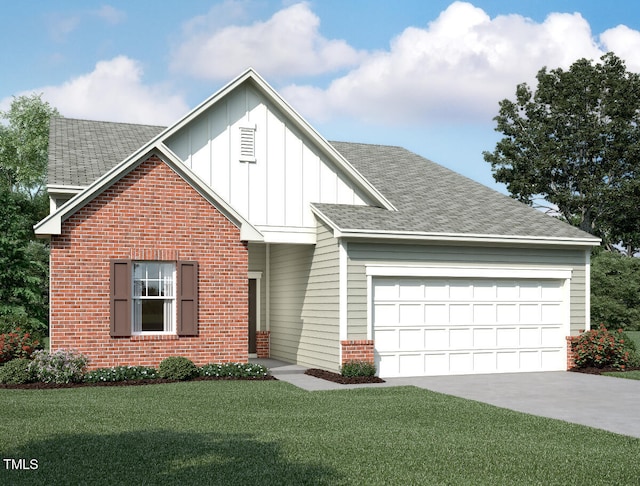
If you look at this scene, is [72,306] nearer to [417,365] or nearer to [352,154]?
[417,365]

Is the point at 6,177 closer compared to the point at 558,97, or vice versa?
the point at 558,97

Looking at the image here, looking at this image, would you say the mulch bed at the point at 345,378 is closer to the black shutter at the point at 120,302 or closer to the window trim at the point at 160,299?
the window trim at the point at 160,299

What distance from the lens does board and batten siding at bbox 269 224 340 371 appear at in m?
18.7

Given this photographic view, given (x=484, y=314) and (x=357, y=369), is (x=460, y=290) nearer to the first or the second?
(x=484, y=314)

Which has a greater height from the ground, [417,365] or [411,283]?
[411,283]

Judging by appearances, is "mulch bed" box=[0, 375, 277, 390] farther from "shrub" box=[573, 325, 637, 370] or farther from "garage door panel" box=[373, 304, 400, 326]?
"shrub" box=[573, 325, 637, 370]

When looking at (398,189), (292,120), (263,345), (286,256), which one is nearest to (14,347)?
(286,256)

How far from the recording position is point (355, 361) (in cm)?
1772

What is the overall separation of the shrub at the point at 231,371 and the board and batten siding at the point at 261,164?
3.71 m

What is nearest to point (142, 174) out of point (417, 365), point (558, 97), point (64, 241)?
point (64, 241)

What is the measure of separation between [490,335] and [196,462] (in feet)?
41.3

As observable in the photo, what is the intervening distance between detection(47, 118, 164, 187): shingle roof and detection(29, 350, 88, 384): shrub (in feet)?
13.2

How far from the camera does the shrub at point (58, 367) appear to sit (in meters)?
16.0

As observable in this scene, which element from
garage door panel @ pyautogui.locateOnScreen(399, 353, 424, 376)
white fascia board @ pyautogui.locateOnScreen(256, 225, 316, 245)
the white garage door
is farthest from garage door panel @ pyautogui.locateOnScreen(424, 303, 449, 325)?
white fascia board @ pyautogui.locateOnScreen(256, 225, 316, 245)
